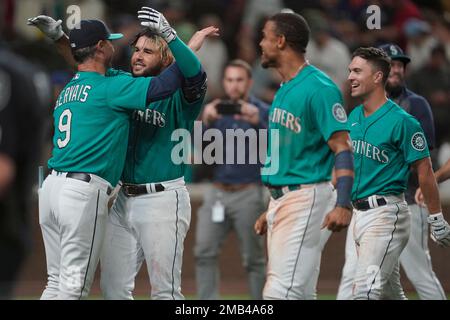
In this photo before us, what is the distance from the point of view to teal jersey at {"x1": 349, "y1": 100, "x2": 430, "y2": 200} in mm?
6431

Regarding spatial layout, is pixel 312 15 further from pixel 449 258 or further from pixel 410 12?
pixel 449 258

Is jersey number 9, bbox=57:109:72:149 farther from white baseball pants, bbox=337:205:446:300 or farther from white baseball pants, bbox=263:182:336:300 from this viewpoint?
white baseball pants, bbox=337:205:446:300

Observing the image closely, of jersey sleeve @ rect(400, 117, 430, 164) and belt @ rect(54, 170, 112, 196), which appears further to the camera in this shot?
jersey sleeve @ rect(400, 117, 430, 164)

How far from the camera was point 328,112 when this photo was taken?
5.98m

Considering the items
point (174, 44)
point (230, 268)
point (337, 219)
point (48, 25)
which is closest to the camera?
point (337, 219)

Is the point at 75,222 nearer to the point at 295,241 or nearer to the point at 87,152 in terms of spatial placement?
the point at 87,152

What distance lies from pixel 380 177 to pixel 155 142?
1.49 meters

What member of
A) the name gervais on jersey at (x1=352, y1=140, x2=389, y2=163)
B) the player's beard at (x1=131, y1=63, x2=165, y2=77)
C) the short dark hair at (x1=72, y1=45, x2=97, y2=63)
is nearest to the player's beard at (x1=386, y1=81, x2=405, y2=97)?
the name gervais on jersey at (x1=352, y1=140, x2=389, y2=163)

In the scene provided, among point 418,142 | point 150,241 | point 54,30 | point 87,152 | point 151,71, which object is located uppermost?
point 54,30

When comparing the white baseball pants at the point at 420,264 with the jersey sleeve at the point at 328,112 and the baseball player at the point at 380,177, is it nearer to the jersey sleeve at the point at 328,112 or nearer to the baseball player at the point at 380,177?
the baseball player at the point at 380,177

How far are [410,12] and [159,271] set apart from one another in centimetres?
748

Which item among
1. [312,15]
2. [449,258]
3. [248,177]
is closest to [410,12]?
[312,15]

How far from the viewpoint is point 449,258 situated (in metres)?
10.6

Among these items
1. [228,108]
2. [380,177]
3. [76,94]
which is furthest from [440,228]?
[228,108]
